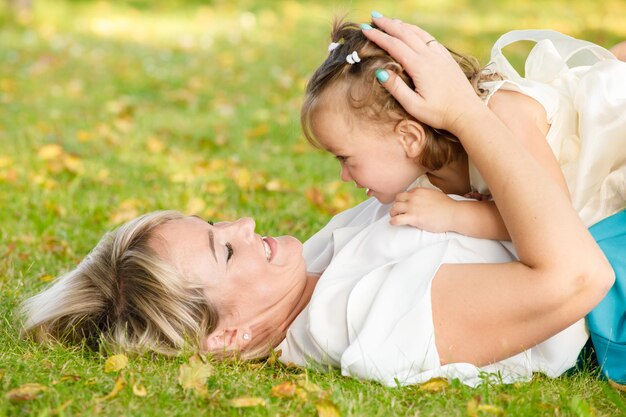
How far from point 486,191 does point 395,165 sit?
31cm

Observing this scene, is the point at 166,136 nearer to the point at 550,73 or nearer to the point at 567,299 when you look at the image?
the point at 550,73

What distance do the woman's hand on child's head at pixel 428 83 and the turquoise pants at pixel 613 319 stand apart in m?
0.65

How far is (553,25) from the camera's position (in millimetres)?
10547

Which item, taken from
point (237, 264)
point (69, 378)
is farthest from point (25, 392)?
point (237, 264)

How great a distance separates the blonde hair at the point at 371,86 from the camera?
2.71 meters

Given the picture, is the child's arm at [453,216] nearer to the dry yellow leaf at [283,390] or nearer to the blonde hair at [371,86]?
the blonde hair at [371,86]

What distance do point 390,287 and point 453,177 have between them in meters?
0.54

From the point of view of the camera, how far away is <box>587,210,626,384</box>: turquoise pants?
2682mm

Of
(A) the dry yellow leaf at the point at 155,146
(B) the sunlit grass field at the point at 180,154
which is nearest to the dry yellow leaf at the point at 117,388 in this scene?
(B) the sunlit grass field at the point at 180,154

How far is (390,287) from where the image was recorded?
2.58 m

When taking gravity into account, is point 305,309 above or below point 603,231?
below

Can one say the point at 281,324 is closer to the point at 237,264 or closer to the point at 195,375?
the point at 237,264

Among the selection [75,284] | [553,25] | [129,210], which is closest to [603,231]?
[75,284]

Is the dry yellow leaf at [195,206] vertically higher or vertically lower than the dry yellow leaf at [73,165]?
higher
